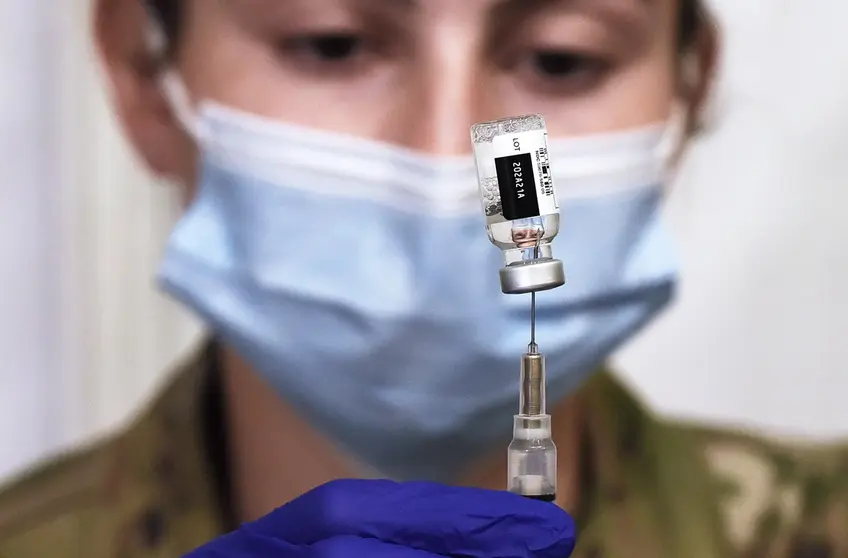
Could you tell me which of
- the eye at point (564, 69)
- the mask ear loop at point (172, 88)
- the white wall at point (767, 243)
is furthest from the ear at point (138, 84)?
the white wall at point (767, 243)

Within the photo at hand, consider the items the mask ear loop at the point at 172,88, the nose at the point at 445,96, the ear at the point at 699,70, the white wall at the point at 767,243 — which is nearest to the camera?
the nose at the point at 445,96

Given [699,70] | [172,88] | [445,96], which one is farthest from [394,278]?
[699,70]

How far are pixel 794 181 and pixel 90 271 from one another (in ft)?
2.96

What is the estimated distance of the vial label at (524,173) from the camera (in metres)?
0.46

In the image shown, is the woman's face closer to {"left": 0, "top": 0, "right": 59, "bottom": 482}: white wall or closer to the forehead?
the forehead

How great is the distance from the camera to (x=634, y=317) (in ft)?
2.34

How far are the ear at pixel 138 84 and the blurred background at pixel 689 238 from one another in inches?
12.4

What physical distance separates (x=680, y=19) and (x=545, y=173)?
0.38m

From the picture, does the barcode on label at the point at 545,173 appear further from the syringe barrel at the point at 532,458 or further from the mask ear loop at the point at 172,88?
the mask ear loop at the point at 172,88

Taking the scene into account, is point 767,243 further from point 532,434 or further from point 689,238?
point 532,434

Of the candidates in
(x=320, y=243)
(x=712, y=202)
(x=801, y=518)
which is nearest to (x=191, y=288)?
(x=320, y=243)

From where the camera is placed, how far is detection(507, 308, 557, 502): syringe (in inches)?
17.8

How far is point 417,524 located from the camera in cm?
47

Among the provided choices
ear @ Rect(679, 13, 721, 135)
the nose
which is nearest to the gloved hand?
the nose
